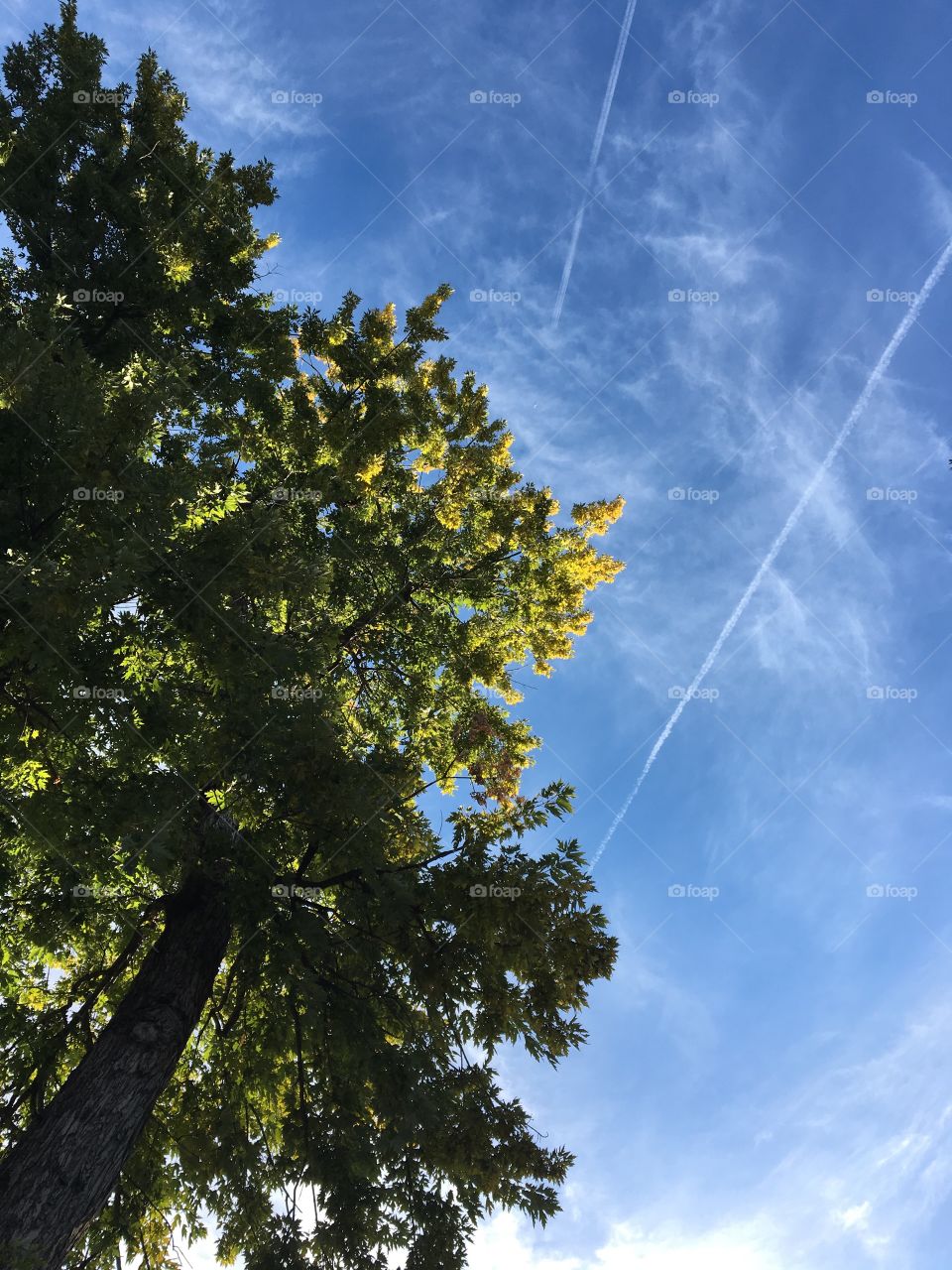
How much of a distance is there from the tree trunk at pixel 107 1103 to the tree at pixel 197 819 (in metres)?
0.03

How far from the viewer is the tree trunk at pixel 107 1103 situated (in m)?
5.00

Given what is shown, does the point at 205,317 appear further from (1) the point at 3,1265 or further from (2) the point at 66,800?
(1) the point at 3,1265

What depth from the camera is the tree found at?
5430mm

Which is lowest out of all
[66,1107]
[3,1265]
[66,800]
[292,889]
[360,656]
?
[3,1265]

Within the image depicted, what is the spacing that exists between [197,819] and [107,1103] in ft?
7.94

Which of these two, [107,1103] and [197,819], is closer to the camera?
[107,1103]

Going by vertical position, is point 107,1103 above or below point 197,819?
below

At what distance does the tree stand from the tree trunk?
3 cm

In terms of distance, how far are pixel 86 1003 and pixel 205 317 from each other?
8591 mm

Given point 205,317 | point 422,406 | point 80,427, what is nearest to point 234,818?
point 80,427

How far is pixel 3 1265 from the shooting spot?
4.41 meters

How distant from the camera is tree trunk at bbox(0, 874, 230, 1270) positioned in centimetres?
500

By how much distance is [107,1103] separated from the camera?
5691 mm

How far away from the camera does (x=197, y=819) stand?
280 inches
